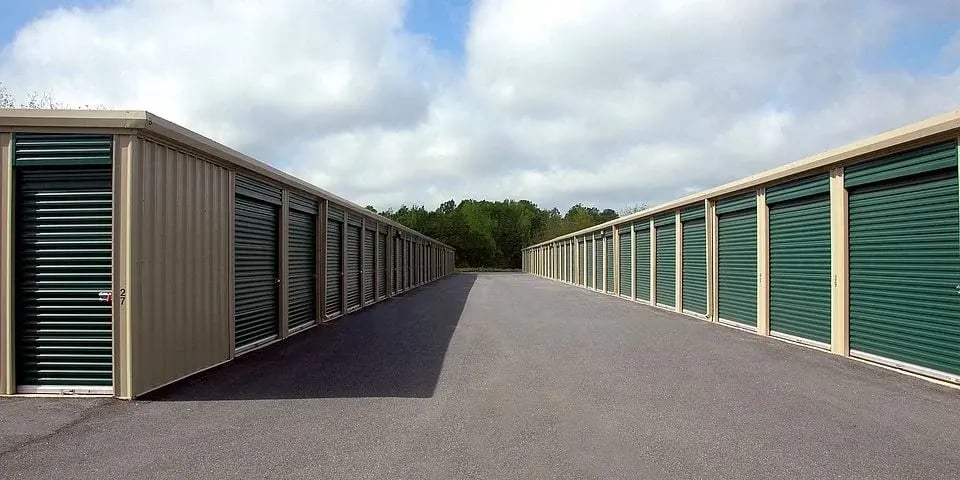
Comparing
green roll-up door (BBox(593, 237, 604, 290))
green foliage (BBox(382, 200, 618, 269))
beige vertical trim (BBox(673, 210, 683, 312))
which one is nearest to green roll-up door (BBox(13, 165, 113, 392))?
beige vertical trim (BBox(673, 210, 683, 312))

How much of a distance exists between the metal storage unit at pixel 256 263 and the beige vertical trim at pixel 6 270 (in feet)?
9.56

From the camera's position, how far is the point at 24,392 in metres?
6.60

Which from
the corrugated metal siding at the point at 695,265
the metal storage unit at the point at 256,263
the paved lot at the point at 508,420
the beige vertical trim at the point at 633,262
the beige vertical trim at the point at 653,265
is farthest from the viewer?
the beige vertical trim at the point at 633,262

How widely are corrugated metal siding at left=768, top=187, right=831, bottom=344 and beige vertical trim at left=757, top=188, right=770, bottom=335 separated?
0.11m

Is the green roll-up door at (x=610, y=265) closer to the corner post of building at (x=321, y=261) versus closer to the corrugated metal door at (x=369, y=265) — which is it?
the corrugated metal door at (x=369, y=265)

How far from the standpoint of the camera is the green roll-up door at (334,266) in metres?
14.6

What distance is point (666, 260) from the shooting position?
1842cm

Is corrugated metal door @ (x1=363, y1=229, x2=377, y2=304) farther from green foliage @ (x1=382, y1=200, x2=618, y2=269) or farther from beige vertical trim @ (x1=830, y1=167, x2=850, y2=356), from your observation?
green foliage @ (x1=382, y1=200, x2=618, y2=269)

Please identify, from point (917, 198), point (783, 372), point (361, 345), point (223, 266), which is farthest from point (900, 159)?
point (223, 266)

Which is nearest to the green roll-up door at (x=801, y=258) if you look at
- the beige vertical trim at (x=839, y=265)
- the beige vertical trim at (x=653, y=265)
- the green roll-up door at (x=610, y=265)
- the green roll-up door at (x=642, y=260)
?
the beige vertical trim at (x=839, y=265)

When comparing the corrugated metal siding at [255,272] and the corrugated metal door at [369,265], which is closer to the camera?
the corrugated metal siding at [255,272]

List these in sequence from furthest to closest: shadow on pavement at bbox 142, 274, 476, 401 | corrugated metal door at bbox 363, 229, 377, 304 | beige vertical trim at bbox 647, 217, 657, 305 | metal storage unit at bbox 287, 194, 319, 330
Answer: beige vertical trim at bbox 647, 217, 657, 305
corrugated metal door at bbox 363, 229, 377, 304
metal storage unit at bbox 287, 194, 319, 330
shadow on pavement at bbox 142, 274, 476, 401

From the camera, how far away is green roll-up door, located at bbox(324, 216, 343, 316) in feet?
47.9

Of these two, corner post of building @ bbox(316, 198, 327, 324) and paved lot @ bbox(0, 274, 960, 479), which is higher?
corner post of building @ bbox(316, 198, 327, 324)
